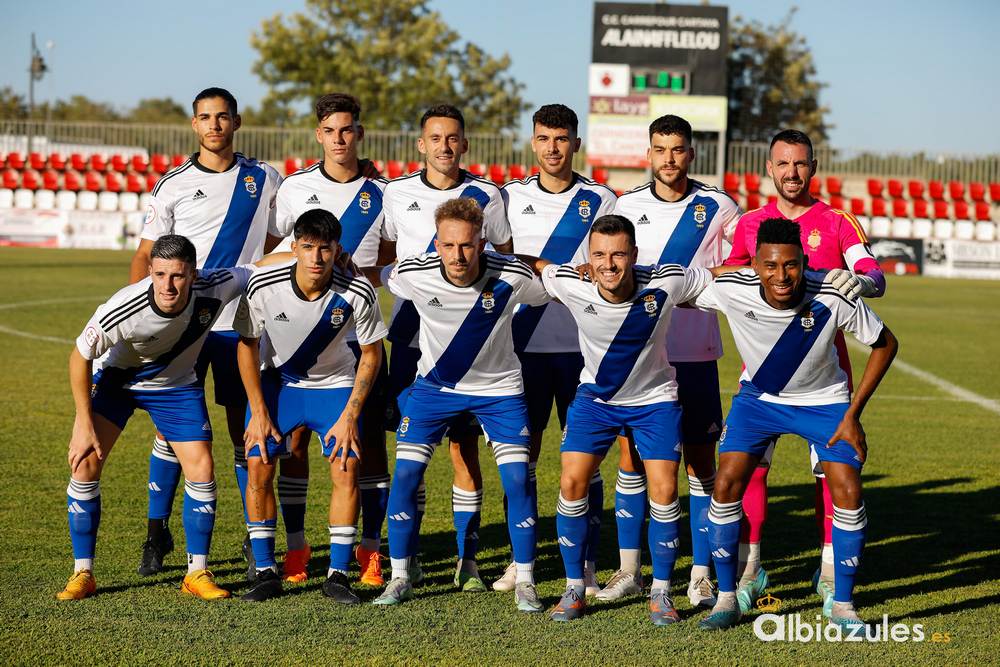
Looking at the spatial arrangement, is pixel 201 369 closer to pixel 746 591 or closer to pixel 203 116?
pixel 203 116

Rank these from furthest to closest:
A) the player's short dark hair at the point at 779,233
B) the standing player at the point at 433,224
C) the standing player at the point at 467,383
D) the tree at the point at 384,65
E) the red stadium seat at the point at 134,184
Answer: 1. the tree at the point at 384,65
2. the red stadium seat at the point at 134,184
3. the standing player at the point at 433,224
4. the standing player at the point at 467,383
5. the player's short dark hair at the point at 779,233

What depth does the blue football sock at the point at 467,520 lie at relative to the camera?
563 centimetres

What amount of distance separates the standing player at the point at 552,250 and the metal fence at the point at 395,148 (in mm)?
31364

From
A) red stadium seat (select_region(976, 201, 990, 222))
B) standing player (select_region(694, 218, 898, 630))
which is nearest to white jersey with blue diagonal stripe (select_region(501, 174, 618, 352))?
standing player (select_region(694, 218, 898, 630))

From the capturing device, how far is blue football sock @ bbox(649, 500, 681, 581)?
5289mm

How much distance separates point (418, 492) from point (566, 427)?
0.77 metres

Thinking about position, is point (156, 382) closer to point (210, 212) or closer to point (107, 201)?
point (210, 212)

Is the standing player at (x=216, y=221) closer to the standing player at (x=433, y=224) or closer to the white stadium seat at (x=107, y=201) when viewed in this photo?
the standing player at (x=433, y=224)

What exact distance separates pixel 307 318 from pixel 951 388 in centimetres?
909

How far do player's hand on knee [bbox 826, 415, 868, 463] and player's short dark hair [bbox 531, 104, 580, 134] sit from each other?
78.0 inches

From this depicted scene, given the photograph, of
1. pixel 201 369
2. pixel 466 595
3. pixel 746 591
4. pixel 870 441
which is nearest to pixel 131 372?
pixel 201 369

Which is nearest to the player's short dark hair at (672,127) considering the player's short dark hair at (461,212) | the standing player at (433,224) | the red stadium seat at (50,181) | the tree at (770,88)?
the standing player at (433,224)

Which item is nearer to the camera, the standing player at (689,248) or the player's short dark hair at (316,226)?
the player's short dark hair at (316,226)

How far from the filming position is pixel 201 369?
5930 mm
